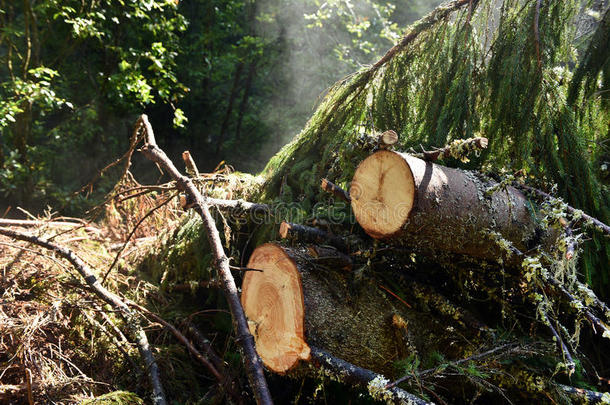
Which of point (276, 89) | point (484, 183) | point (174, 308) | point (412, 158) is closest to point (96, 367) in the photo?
point (174, 308)

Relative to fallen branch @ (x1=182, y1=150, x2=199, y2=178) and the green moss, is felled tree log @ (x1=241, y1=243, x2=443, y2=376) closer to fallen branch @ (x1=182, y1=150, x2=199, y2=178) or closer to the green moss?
the green moss

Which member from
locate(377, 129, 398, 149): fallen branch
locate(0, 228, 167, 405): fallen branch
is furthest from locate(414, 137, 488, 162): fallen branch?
locate(0, 228, 167, 405): fallen branch

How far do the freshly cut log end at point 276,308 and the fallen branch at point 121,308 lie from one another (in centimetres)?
55

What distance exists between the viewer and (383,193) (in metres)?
1.96

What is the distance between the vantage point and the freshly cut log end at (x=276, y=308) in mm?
1964

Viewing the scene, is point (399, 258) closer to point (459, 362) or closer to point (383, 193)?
point (383, 193)

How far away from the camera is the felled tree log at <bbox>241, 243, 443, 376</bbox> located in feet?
6.38

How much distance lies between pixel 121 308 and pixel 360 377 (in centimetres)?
146

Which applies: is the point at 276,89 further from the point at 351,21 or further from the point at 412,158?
the point at 412,158

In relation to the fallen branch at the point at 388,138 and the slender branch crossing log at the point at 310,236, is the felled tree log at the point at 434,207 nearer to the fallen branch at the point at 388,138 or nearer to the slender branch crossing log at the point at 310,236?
the fallen branch at the point at 388,138

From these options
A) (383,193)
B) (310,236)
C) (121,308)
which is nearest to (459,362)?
(383,193)

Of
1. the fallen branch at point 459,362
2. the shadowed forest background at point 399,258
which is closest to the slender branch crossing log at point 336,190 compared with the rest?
the shadowed forest background at point 399,258

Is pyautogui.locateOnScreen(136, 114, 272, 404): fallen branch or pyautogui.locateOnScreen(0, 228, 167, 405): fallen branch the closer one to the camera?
pyautogui.locateOnScreen(136, 114, 272, 404): fallen branch

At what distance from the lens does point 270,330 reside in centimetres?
212
